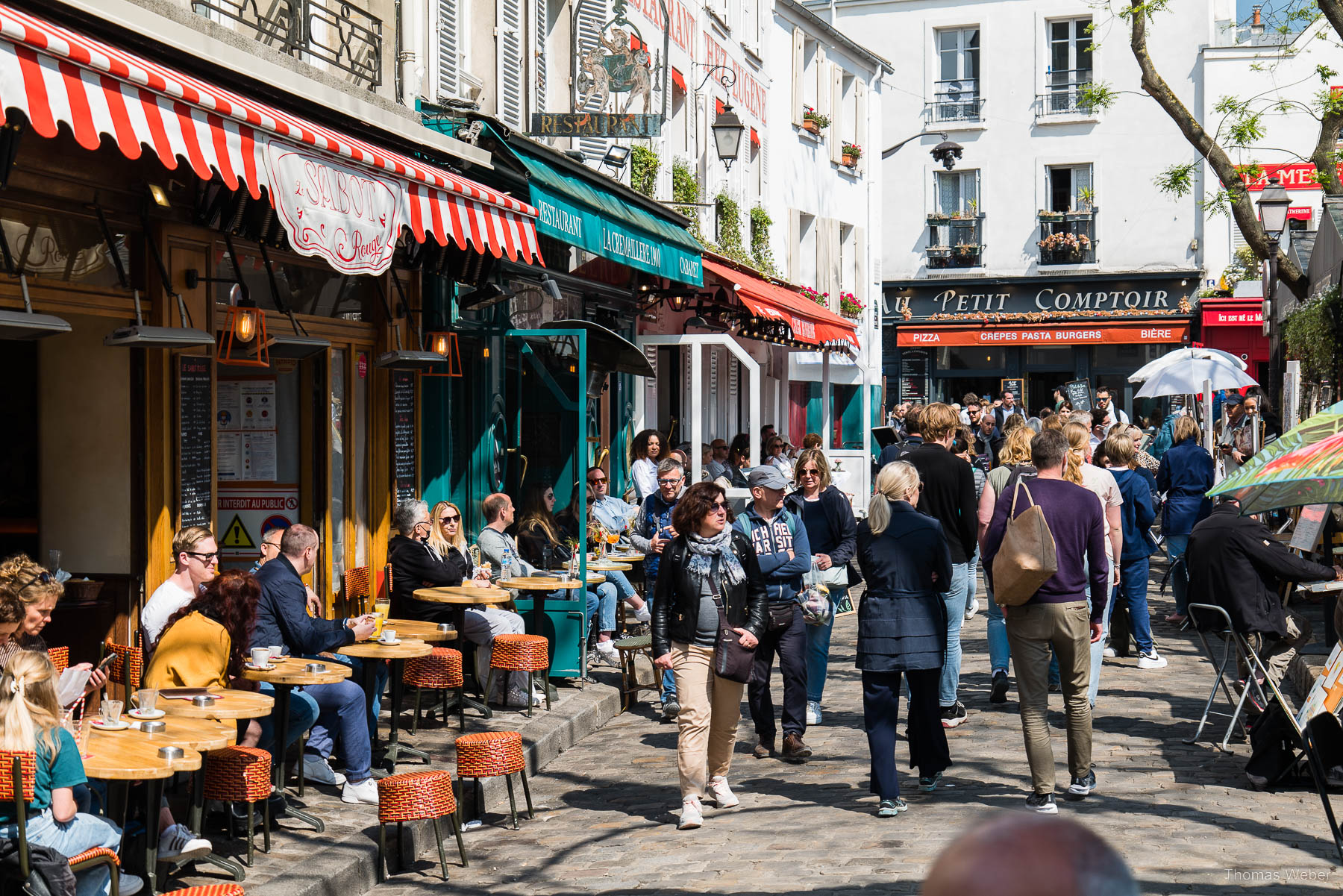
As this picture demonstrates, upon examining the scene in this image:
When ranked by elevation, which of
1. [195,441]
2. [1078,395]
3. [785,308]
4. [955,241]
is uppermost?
[955,241]

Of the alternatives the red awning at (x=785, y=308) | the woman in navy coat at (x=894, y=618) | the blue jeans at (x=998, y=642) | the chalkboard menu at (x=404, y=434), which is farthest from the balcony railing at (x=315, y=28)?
the red awning at (x=785, y=308)

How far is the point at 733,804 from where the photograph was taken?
7211 mm

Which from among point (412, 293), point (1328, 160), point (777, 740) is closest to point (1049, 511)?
point (777, 740)

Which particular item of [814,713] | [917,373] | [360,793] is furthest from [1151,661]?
[917,373]

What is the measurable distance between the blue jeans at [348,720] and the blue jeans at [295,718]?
13cm

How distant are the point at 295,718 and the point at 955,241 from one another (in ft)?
99.4

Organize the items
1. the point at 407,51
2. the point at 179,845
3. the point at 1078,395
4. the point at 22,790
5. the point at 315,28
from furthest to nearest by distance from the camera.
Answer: the point at 1078,395 → the point at 407,51 → the point at 315,28 → the point at 179,845 → the point at 22,790

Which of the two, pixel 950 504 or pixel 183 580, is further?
pixel 950 504

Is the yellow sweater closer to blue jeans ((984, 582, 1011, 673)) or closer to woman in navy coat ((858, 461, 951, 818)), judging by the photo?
woman in navy coat ((858, 461, 951, 818))

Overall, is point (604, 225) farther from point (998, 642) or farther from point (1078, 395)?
point (1078, 395)

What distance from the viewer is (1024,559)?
660 centimetres

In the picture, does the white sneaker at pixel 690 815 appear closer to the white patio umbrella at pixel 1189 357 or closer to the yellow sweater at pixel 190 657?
the yellow sweater at pixel 190 657

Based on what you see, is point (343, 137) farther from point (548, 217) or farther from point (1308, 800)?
point (1308, 800)

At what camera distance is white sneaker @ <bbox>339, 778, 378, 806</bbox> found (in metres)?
7.12
